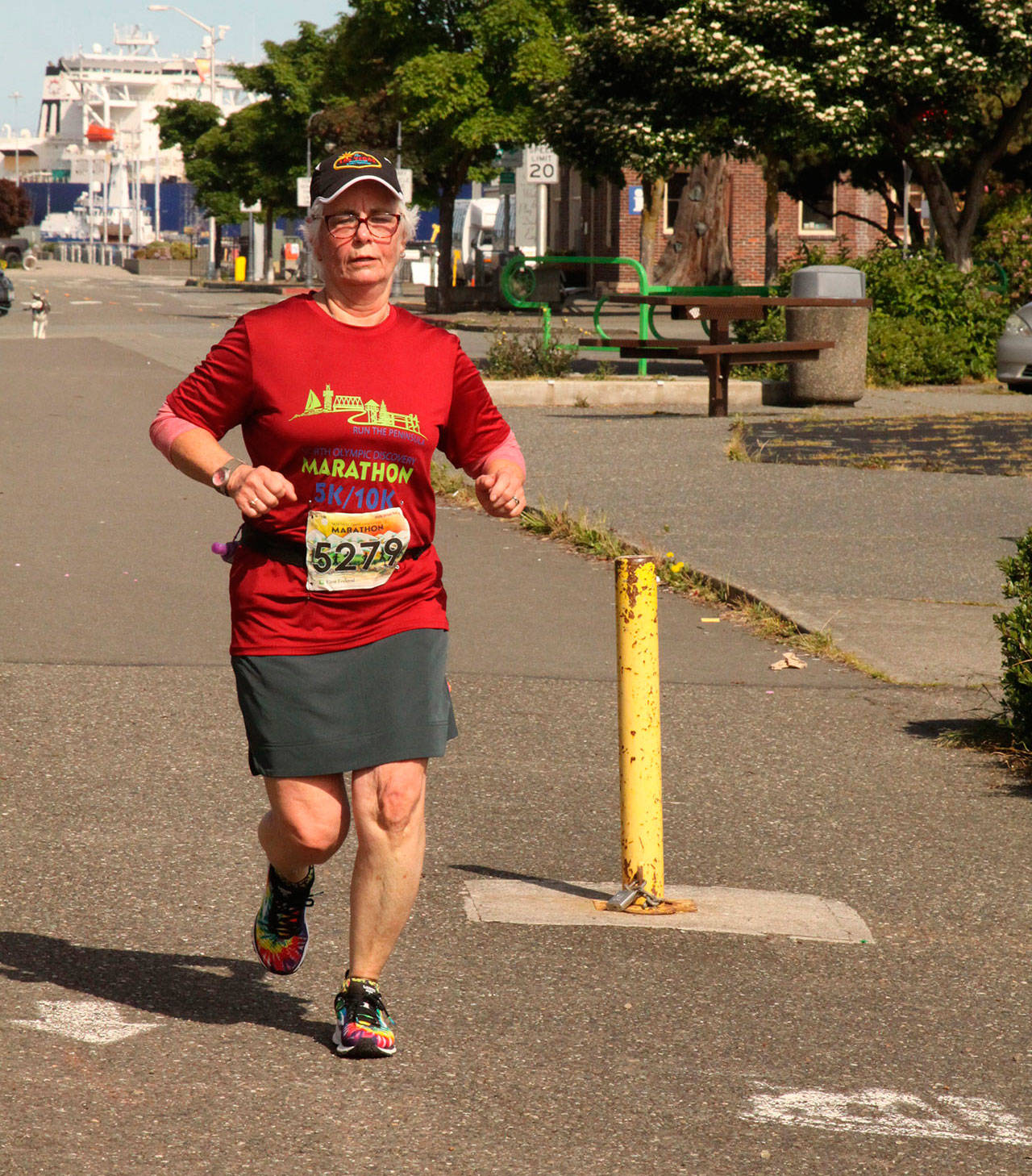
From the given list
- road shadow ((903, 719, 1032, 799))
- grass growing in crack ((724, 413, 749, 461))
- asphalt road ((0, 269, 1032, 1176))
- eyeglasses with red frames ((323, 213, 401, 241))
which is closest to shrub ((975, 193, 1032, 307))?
grass growing in crack ((724, 413, 749, 461))

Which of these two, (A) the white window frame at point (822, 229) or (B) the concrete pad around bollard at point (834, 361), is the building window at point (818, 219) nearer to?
(A) the white window frame at point (822, 229)

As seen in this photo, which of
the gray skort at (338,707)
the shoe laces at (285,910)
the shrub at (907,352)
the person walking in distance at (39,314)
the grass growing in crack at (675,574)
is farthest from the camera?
the person walking in distance at (39,314)

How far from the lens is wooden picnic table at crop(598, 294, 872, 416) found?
58.0 ft

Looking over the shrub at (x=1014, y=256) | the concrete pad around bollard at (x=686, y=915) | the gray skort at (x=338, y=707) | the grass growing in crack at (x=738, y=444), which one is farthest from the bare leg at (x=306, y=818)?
the shrub at (x=1014, y=256)

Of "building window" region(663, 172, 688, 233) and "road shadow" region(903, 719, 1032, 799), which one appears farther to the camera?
"building window" region(663, 172, 688, 233)

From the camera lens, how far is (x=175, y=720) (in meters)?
6.75

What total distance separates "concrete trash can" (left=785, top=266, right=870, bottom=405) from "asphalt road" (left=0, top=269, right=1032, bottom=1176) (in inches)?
420

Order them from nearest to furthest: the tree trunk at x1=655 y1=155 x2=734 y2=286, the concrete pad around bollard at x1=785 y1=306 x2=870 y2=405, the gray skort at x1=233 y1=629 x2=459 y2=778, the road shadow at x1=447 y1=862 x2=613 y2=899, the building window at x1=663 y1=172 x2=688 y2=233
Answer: the gray skort at x1=233 y1=629 x2=459 y2=778
the road shadow at x1=447 y1=862 x2=613 y2=899
the concrete pad around bollard at x1=785 y1=306 x2=870 y2=405
the tree trunk at x1=655 y1=155 x2=734 y2=286
the building window at x1=663 y1=172 x2=688 y2=233

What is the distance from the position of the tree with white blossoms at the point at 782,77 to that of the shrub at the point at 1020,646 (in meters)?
17.0

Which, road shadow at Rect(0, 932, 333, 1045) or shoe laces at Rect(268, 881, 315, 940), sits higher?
shoe laces at Rect(268, 881, 315, 940)

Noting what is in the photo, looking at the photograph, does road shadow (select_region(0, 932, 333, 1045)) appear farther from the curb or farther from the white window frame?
the white window frame

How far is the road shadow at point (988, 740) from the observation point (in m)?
6.22

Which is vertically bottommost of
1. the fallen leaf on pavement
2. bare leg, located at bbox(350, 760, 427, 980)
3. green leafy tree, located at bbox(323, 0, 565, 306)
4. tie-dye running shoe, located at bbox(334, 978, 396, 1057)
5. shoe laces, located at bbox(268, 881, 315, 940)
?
tie-dye running shoe, located at bbox(334, 978, 396, 1057)

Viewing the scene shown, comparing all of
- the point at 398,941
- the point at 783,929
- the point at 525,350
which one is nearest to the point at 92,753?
the point at 398,941
